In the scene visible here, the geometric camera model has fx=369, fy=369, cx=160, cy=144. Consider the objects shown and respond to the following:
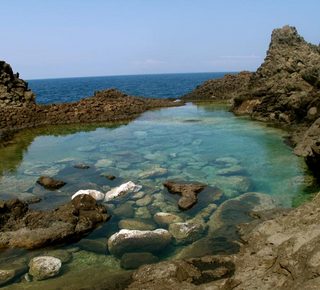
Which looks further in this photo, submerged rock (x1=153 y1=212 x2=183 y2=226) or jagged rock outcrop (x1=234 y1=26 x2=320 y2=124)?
jagged rock outcrop (x1=234 y1=26 x2=320 y2=124)

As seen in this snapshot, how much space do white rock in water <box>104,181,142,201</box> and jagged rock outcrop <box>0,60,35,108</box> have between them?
92.4 ft

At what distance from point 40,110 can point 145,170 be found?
2495 cm

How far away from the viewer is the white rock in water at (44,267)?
965 cm

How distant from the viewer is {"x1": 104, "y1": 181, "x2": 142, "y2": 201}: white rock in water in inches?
617

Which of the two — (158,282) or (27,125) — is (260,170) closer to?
(158,282)

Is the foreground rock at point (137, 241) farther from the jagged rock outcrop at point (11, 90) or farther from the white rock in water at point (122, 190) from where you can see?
the jagged rock outcrop at point (11, 90)

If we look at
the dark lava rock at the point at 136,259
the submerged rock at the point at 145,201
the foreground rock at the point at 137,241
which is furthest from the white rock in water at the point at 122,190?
the dark lava rock at the point at 136,259

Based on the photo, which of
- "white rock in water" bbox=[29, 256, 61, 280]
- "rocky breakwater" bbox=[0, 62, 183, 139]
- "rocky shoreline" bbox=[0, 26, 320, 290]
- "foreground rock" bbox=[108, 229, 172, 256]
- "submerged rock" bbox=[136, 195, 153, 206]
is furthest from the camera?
"rocky breakwater" bbox=[0, 62, 183, 139]

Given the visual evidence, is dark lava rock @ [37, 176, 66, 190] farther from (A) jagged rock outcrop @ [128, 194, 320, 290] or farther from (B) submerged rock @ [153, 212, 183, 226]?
(A) jagged rock outcrop @ [128, 194, 320, 290]

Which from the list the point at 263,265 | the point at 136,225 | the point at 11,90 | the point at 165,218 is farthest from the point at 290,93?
the point at 11,90

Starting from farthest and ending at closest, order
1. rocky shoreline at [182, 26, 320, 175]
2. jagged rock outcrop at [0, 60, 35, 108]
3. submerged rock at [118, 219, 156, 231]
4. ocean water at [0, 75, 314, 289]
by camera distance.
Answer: jagged rock outcrop at [0, 60, 35, 108], rocky shoreline at [182, 26, 320, 175], submerged rock at [118, 219, 156, 231], ocean water at [0, 75, 314, 289]

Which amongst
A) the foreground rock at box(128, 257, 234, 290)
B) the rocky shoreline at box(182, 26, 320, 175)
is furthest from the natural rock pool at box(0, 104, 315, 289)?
the rocky shoreline at box(182, 26, 320, 175)

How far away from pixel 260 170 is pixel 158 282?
12083 millimetres

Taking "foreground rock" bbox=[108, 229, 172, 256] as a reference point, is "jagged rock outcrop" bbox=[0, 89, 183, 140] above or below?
above
